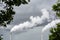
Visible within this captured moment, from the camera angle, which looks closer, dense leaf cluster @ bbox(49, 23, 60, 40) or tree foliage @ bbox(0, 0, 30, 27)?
tree foliage @ bbox(0, 0, 30, 27)

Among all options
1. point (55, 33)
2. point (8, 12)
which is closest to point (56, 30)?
point (55, 33)

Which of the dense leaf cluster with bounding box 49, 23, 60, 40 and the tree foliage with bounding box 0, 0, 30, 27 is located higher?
the dense leaf cluster with bounding box 49, 23, 60, 40

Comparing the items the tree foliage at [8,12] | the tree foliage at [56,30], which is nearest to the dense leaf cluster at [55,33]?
the tree foliage at [56,30]

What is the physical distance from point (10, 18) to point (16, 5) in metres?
0.88

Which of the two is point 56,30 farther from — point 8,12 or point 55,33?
point 8,12

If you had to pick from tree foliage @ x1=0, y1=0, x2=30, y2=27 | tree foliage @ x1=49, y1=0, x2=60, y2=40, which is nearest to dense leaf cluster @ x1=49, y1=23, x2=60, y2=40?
tree foliage @ x1=49, y1=0, x2=60, y2=40

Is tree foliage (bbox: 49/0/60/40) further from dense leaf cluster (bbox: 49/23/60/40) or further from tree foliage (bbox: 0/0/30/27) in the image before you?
tree foliage (bbox: 0/0/30/27)

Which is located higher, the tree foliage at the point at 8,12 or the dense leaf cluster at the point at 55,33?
the dense leaf cluster at the point at 55,33

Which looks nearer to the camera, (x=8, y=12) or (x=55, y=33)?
(x=8, y=12)

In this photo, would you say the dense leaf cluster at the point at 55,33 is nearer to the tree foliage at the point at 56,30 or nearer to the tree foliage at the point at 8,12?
the tree foliage at the point at 56,30

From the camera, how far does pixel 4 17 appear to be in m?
13.7

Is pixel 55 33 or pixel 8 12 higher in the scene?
pixel 55 33

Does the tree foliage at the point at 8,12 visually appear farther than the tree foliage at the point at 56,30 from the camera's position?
No

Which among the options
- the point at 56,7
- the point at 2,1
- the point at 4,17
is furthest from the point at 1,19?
the point at 56,7
